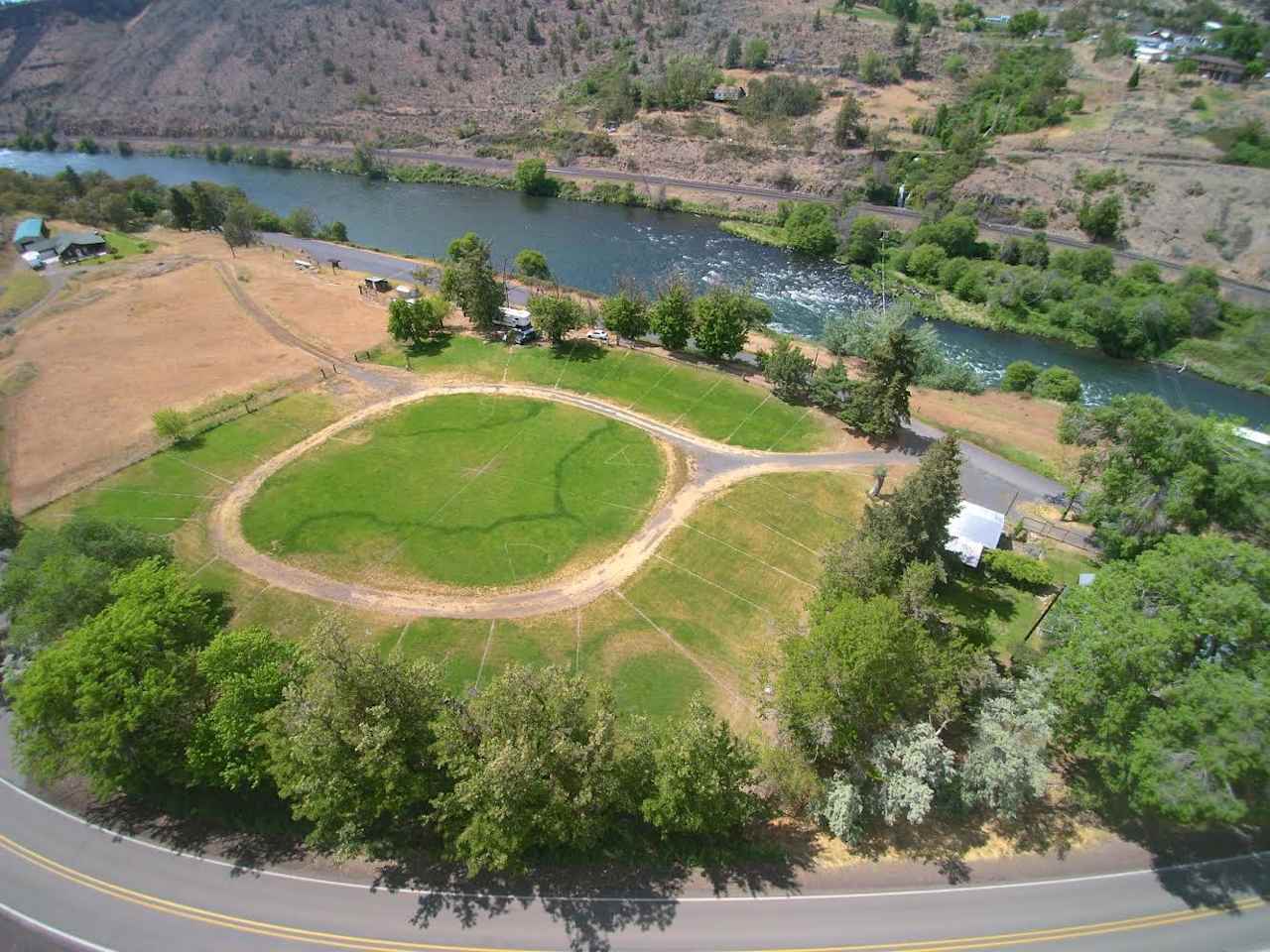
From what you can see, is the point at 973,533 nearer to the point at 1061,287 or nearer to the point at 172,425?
the point at 1061,287

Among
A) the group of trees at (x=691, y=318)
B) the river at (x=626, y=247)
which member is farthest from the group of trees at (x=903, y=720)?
the river at (x=626, y=247)

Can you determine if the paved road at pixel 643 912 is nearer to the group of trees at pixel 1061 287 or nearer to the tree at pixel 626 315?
the tree at pixel 626 315

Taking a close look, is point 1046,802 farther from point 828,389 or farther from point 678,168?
point 678,168

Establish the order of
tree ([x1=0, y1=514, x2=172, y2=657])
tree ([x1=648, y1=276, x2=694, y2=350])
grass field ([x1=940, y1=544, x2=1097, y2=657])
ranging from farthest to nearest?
1. tree ([x1=648, y1=276, x2=694, y2=350])
2. grass field ([x1=940, y1=544, x2=1097, y2=657])
3. tree ([x1=0, y1=514, x2=172, y2=657])

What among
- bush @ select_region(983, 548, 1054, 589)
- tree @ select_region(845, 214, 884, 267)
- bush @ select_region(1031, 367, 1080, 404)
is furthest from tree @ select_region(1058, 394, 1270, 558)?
tree @ select_region(845, 214, 884, 267)

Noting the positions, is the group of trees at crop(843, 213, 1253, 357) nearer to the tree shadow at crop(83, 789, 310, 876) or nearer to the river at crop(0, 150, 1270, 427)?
the river at crop(0, 150, 1270, 427)
